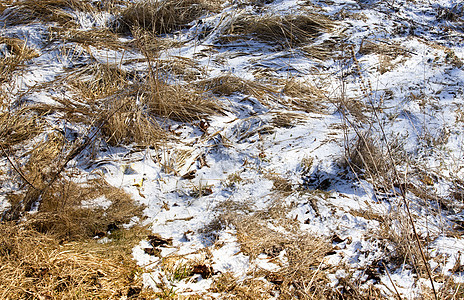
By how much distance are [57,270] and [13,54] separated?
10.0 ft

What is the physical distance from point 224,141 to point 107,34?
101 inches

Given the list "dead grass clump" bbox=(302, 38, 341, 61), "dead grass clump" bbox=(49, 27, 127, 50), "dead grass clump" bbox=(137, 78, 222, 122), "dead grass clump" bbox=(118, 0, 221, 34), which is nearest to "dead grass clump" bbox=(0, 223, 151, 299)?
"dead grass clump" bbox=(137, 78, 222, 122)

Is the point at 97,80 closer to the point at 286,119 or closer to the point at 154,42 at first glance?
the point at 154,42

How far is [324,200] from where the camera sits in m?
2.21

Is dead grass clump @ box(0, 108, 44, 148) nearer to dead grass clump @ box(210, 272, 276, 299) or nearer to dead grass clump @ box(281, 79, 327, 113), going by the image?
dead grass clump @ box(210, 272, 276, 299)

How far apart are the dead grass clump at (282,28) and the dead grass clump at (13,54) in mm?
2467

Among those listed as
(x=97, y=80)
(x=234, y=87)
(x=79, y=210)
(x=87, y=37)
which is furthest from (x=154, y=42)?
(x=79, y=210)

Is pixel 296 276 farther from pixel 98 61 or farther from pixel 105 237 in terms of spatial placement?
pixel 98 61

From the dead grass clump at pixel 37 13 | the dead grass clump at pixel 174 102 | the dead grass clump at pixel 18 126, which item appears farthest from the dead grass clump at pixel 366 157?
the dead grass clump at pixel 37 13

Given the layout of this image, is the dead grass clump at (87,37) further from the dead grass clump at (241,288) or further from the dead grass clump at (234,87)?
the dead grass clump at (241,288)

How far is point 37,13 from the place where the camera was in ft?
13.5

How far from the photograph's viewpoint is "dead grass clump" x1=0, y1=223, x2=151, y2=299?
1418 millimetres

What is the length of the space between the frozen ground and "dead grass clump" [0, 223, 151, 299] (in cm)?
13

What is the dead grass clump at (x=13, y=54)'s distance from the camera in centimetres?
325
